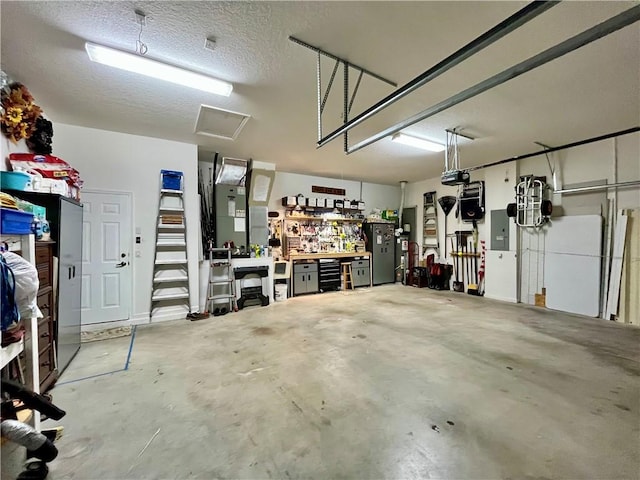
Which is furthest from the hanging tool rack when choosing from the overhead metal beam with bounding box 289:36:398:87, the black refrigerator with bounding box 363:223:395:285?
the overhead metal beam with bounding box 289:36:398:87

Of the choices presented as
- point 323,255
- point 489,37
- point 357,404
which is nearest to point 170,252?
point 323,255

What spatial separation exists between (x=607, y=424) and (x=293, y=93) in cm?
392

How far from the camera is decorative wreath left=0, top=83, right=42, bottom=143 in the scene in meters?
2.62

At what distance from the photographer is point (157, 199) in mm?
4508

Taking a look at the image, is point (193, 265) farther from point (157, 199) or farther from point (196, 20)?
point (196, 20)

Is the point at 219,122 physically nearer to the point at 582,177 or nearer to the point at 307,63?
the point at 307,63

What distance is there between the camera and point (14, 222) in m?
1.73

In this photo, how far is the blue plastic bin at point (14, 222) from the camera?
64.3 inches

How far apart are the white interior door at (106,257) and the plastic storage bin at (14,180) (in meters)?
1.78

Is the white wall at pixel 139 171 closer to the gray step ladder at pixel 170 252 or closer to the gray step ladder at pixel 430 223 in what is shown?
the gray step ladder at pixel 170 252

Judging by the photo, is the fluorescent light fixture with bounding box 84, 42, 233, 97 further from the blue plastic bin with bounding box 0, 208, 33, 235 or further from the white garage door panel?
the white garage door panel

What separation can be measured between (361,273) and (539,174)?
4.37m

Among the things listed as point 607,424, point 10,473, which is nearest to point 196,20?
point 10,473

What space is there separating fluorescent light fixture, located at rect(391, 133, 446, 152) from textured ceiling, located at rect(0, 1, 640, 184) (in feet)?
0.73
